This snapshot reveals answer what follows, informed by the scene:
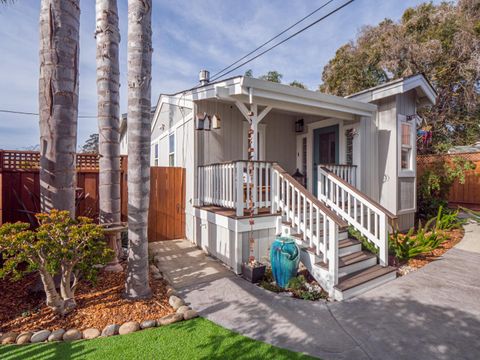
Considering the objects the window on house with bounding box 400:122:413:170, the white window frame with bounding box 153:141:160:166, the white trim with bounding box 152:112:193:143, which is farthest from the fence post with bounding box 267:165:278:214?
the white window frame with bounding box 153:141:160:166

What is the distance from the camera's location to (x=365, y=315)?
311cm

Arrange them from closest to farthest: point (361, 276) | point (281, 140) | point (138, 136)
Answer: point (138, 136)
point (361, 276)
point (281, 140)

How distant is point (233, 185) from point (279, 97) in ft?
6.58

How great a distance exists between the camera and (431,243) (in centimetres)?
533

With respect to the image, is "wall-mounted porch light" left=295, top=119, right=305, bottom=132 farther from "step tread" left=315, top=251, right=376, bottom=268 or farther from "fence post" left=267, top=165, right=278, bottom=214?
"step tread" left=315, top=251, right=376, bottom=268

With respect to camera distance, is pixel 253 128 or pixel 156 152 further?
pixel 156 152

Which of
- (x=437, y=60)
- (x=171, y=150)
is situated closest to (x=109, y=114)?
(x=171, y=150)

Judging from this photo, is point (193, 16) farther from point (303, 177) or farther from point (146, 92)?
point (146, 92)

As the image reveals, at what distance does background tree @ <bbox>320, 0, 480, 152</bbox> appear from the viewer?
12125 millimetres

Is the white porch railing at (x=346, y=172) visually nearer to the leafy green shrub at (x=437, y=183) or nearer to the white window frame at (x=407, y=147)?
the white window frame at (x=407, y=147)

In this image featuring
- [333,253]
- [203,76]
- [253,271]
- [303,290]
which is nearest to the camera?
[333,253]

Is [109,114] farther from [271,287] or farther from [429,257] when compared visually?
[429,257]

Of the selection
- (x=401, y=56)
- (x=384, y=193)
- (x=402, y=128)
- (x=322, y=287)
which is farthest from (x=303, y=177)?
(x=401, y=56)

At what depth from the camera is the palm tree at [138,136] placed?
321cm
